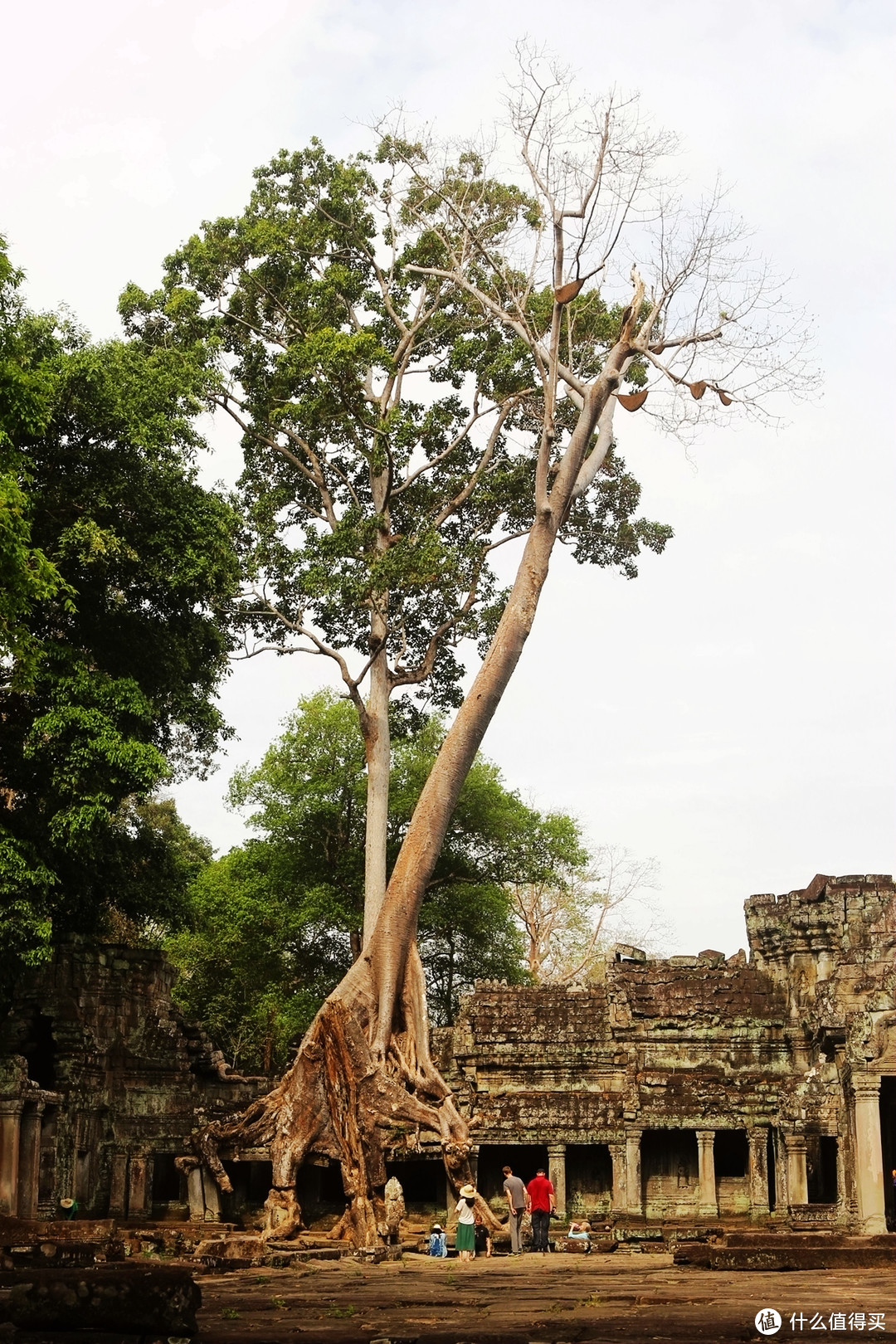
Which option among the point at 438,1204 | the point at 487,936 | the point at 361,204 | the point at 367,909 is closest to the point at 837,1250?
the point at 367,909

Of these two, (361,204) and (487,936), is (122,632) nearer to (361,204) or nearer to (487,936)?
(361,204)

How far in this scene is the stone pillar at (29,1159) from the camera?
18.7m

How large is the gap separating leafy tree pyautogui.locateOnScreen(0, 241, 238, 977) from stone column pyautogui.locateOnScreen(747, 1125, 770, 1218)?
9.79m

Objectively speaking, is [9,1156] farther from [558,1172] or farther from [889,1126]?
[889,1126]

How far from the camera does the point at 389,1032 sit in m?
18.9

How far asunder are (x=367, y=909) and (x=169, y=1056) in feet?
16.0

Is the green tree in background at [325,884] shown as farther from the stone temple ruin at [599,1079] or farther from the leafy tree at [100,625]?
the leafy tree at [100,625]

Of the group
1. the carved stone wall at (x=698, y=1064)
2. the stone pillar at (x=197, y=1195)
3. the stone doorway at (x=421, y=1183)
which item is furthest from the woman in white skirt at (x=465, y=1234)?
the stone doorway at (x=421, y=1183)

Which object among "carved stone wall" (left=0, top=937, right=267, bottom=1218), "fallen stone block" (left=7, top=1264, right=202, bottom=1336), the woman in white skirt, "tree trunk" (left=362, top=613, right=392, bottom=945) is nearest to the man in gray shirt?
the woman in white skirt

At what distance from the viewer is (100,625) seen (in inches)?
844

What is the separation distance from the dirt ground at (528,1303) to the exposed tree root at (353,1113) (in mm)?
2473

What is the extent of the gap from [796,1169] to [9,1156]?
36.8 feet

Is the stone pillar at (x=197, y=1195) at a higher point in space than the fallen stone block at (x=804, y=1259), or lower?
lower

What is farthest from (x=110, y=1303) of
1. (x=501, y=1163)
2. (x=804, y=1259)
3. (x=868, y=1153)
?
(x=501, y=1163)
